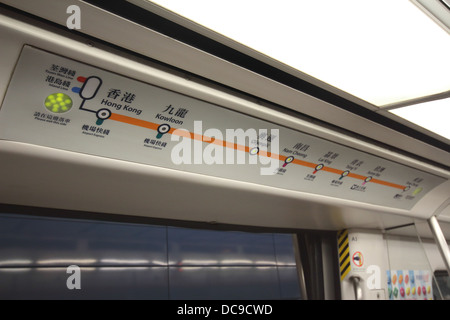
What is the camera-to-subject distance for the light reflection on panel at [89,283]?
7.04 metres

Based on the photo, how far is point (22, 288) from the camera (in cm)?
708

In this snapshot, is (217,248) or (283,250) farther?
(283,250)

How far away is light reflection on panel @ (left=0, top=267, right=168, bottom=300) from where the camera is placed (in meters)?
7.04

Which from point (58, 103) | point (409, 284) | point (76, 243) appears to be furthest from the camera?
point (76, 243)

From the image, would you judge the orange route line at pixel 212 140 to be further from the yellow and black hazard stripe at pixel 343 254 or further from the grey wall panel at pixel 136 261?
→ the grey wall panel at pixel 136 261

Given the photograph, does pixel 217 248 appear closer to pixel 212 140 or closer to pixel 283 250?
pixel 283 250

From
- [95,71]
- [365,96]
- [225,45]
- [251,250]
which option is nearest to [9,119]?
[95,71]

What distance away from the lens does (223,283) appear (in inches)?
421

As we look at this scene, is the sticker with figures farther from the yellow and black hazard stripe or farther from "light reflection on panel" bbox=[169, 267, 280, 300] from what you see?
"light reflection on panel" bbox=[169, 267, 280, 300]

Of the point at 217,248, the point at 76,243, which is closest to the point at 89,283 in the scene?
the point at 76,243

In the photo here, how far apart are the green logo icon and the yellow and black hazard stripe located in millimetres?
2009

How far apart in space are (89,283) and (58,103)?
857cm
